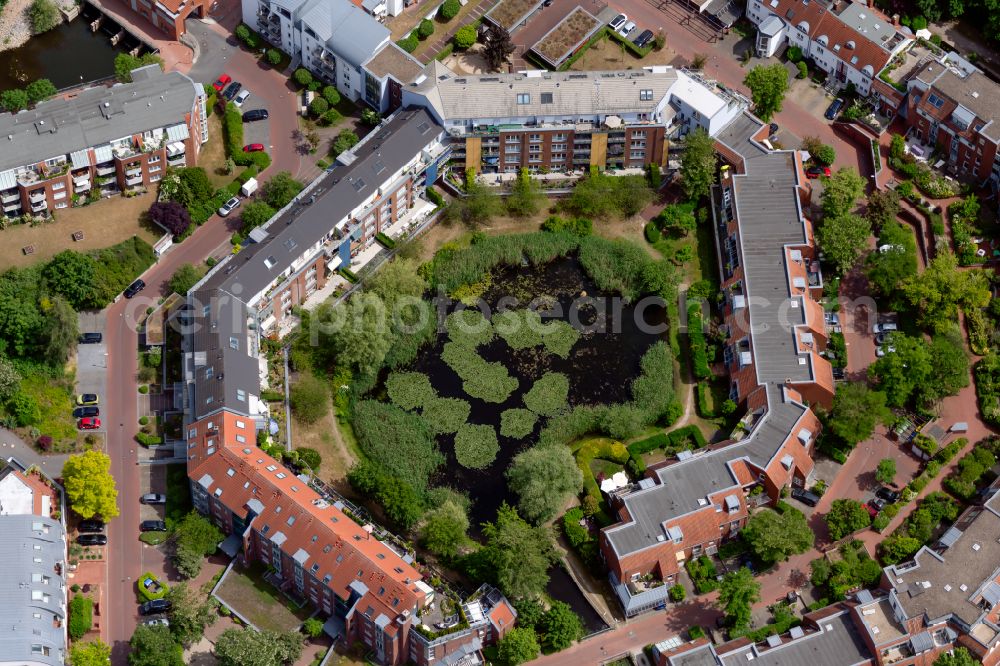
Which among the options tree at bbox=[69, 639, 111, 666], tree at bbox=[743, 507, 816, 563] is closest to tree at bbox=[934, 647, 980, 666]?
tree at bbox=[743, 507, 816, 563]

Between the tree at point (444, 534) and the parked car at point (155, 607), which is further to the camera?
the tree at point (444, 534)

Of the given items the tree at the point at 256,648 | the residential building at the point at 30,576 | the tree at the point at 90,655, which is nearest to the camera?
the residential building at the point at 30,576

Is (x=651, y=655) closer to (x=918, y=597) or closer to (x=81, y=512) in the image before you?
(x=918, y=597)

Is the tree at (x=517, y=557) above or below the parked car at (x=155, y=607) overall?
above

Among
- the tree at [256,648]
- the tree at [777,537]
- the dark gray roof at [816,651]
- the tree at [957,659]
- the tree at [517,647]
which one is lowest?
the tree at [256,648]

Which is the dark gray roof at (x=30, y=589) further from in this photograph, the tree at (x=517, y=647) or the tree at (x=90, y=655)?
the tree at (x=517, y=647)

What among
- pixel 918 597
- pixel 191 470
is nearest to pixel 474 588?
pixel 191 470

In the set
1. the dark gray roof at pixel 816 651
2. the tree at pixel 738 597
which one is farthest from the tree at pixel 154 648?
the tree at pixel 738 597

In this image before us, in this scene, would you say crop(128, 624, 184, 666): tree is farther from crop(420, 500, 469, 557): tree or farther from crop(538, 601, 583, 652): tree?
crop(538, 601, 583, 652): tree

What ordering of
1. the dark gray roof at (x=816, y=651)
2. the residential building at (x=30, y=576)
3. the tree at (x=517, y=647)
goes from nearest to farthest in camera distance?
1. the residential building at (x=30, y=576)
2. the tree at (x=517, y=647)
3. the dark gray roof at (x=816, y=651)
